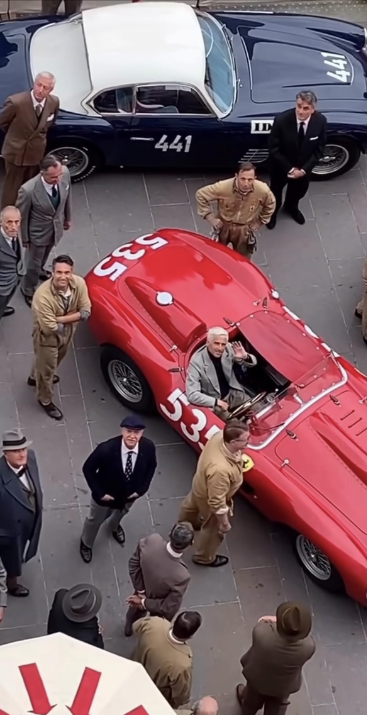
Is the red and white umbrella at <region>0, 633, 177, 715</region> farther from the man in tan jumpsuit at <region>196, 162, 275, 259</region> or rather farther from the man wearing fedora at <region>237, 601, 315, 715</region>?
the man in tan jumpsuit at <region>196, 162, 275, 259</region>

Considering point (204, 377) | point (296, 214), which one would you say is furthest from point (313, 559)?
point (296, 214)

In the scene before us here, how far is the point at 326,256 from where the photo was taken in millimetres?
11414

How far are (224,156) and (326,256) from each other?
148 cm

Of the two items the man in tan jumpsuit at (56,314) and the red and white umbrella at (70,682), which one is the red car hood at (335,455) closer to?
the man in tan jumpsuit at (56,314)

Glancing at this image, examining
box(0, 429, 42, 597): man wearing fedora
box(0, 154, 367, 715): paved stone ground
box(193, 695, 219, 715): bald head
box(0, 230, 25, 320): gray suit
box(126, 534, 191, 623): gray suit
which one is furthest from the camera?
box(0, 230, 25, 320): gray suit

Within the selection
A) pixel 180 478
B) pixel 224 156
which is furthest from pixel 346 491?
pixel 224 156

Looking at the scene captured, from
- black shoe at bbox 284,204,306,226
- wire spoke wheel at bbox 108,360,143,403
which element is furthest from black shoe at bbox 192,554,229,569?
black shoe at bbox 284,204,306,226

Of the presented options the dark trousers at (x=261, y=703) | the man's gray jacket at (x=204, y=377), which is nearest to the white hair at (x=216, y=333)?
the man's gray jacket at (x=204, y=377)

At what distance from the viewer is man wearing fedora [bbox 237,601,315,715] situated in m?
7.05

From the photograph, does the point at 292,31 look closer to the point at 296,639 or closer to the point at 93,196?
the point at 93,196

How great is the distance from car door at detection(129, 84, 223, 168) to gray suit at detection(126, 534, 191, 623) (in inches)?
197

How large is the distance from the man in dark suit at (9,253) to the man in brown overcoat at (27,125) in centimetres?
117

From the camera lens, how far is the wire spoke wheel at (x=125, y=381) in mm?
9641

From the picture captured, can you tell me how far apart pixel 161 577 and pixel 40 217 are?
12.0 feet
